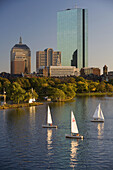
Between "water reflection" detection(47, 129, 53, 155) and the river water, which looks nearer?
the river water

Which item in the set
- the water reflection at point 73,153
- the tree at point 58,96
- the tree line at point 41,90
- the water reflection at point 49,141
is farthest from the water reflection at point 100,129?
the tree at point 58,96

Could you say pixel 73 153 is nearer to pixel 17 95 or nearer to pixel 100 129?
pixel 100 129

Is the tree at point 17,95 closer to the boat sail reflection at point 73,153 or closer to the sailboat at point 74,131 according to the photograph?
the sailboat at point 74,131

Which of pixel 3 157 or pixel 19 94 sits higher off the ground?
pixel 19 94

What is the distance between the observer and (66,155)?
41375 mm

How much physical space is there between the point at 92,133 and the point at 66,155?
1392cm

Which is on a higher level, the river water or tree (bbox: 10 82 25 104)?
tree (bbox: 10 82 25 104)

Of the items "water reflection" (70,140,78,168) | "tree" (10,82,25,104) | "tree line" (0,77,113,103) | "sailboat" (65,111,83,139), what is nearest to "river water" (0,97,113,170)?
"water reflection" (70,140,78,168)

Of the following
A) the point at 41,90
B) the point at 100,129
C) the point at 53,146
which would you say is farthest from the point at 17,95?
the point at 53,146

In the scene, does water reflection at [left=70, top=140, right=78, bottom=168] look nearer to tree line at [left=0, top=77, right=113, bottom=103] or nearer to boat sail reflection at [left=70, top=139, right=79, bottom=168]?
boat sail reflection at [left=70, top=139, right=79, bottom=168]

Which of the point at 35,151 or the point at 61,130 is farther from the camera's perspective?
the point at 61,130

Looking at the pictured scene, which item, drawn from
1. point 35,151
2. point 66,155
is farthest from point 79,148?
point 35,151

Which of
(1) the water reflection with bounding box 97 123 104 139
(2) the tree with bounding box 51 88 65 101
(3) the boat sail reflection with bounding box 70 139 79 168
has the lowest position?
(3) the boat sail reflection with bounding box 70 139 79 168

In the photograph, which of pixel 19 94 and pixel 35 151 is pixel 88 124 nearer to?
pixel 35 151
